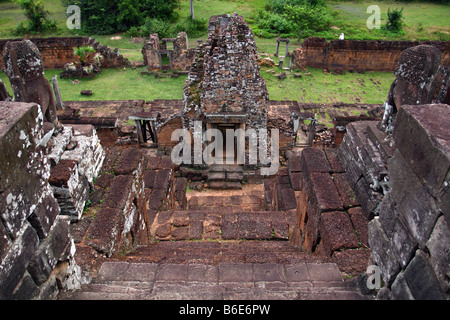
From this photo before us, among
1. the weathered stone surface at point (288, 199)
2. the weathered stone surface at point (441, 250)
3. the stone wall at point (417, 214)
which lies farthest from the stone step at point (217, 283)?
the weathered stone surface at point (288, 199)

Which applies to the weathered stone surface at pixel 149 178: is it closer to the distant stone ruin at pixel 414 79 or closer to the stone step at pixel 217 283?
the stone step at pixel 217 283

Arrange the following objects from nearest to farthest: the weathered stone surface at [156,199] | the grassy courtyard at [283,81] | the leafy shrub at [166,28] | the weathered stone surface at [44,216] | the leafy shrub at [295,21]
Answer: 1. the weathered stone surface at [44,216]
2. the weathered stone surface at [156,199]
3. the grassy courtyard at [283,81]
4. the leafy shrub at [166,28]
5. the leafy shrub at [295,21]

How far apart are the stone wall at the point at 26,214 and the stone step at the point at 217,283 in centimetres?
52

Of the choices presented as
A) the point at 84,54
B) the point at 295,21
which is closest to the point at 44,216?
the point at 84,54

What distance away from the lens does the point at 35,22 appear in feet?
87.3

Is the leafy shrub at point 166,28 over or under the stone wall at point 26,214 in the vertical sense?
under

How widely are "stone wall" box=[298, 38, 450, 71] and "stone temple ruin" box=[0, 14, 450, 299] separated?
10885 millimetres

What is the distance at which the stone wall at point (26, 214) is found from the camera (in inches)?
83.2

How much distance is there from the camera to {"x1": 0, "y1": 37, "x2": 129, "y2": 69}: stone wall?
66.0 ft

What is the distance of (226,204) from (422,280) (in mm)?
7319

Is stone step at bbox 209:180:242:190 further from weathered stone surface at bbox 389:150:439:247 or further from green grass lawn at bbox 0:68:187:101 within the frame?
green grass lawn at bbox 0:68:187:101

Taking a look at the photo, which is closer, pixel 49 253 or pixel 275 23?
pixel 49 253

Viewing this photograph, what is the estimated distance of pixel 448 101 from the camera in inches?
377

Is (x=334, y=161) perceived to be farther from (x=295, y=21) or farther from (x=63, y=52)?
(x=295, y=21)
